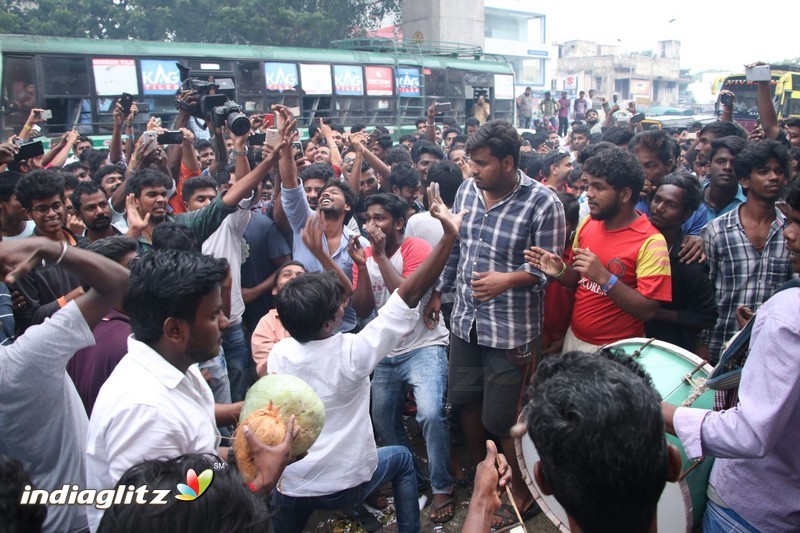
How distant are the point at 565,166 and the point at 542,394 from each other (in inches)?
196

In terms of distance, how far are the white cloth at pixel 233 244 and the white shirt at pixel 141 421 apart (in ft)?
6.89

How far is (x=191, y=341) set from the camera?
72.2 inches

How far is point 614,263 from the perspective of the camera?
3.05 metres

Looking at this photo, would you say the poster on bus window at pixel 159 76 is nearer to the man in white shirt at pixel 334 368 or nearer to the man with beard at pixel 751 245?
the man in white shirt at pixel 334 368

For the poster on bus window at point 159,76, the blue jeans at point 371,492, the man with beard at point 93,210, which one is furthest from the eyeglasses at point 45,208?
the poster on bus window at point 159,76

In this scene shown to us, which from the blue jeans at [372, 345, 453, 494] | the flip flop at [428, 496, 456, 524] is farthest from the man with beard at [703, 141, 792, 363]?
the flip flop at [428, 496, 456, 524]

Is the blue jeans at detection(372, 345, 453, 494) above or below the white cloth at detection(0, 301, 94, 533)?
below

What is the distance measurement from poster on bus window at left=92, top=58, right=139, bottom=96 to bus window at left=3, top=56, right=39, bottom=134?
1098mm

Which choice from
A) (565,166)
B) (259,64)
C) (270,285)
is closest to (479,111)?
(259,64)

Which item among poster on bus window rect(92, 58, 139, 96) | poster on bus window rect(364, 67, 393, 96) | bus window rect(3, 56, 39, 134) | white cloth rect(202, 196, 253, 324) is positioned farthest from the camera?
poster on bus window rect(364, 67, 393, 96)

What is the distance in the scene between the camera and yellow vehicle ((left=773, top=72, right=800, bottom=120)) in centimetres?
1892

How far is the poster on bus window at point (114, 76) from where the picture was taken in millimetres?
11648

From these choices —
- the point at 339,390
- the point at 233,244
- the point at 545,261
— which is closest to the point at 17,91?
the point at 233,244

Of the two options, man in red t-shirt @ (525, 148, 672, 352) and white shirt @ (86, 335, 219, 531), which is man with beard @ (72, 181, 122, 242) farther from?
man in red t-shirt @ (525, 148, 672, 352)
